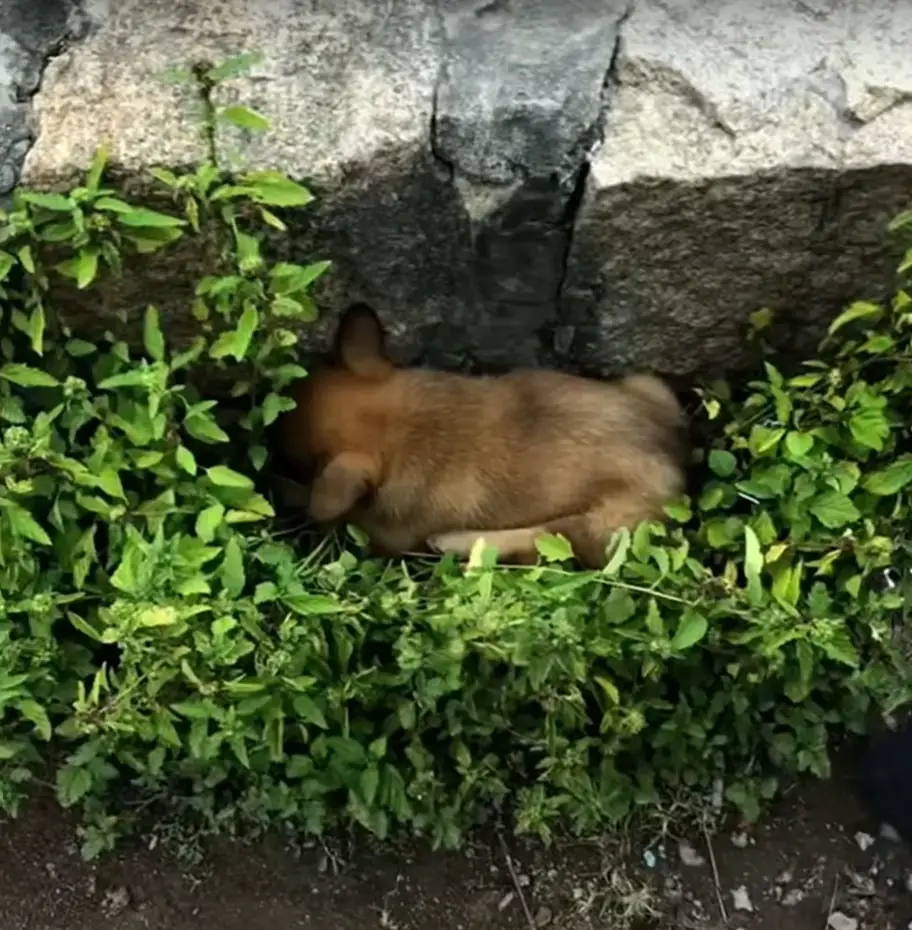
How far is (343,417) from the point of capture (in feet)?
7.89

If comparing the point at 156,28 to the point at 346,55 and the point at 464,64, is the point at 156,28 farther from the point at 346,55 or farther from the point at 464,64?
the point at 464,64

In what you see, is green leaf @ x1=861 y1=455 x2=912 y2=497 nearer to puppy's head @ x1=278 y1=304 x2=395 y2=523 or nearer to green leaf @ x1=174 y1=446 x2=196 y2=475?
puppy's head @ x1=278 y1=304 x2=395 y2=523

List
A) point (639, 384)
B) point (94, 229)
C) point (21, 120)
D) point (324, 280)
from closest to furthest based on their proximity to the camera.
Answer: point (94, 229), point (21, 120), point (324, 280), point (639, 384)

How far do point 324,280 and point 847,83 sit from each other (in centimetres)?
88

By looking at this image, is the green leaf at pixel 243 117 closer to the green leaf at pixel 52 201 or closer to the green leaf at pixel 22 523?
the green leaf at pixel 52 201

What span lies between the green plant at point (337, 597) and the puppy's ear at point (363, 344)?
0.17m

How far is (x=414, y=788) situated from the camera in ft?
7.43

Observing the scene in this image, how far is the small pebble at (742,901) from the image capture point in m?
2.48

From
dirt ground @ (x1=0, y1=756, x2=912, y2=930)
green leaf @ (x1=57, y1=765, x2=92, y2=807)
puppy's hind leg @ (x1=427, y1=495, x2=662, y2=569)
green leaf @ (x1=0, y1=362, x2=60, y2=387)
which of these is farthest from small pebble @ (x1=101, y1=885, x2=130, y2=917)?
green leaf @ (x1=0, y1=362, x2=60, y2=387)

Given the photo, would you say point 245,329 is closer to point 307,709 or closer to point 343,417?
point 343,417

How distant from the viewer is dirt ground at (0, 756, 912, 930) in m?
2.47

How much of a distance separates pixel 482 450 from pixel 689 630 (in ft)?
1.78

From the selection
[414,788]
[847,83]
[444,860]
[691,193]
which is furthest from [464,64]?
[444,860]

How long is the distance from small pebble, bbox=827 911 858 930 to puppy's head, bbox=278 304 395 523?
44.8 inches
